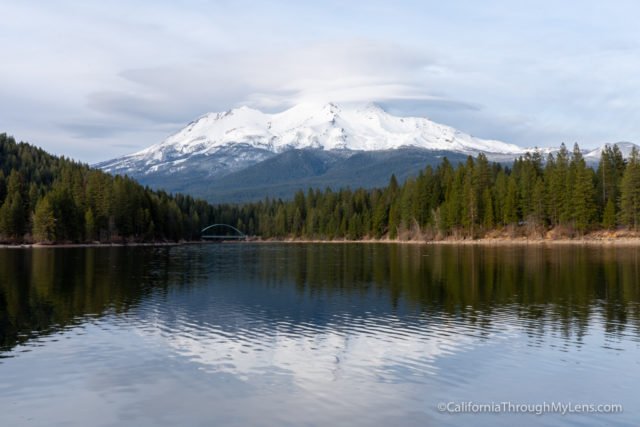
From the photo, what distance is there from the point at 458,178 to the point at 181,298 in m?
135

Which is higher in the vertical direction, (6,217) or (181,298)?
(6,217)

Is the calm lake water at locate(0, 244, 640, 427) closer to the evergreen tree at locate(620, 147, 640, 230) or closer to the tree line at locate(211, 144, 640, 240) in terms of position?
the evergreen tree at locate(620, 147, 640, 230)

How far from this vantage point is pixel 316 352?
32312 mm

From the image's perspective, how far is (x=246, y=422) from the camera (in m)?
21.8

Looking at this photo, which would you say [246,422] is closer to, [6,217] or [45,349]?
[45,349]

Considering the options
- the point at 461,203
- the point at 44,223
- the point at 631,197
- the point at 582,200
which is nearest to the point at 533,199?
the point at 582,200

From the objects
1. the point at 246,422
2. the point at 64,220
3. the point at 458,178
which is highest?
the point at 458,178

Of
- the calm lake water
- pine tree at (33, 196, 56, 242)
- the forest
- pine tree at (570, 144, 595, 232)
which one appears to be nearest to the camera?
the calm lake water

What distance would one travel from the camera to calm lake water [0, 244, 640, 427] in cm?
2314

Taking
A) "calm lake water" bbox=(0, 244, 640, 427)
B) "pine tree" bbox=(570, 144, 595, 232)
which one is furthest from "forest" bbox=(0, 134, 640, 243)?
"calm lake water" bbox=(0, 244, 640, 427)

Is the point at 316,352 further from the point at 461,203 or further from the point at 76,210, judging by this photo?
the point at 76,210

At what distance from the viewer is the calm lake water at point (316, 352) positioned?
2314cm

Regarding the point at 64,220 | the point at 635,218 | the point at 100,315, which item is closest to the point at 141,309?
the point at 100,315

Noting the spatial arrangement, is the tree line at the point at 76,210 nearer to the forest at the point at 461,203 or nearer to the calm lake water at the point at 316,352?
the forest at the point at 461,203
